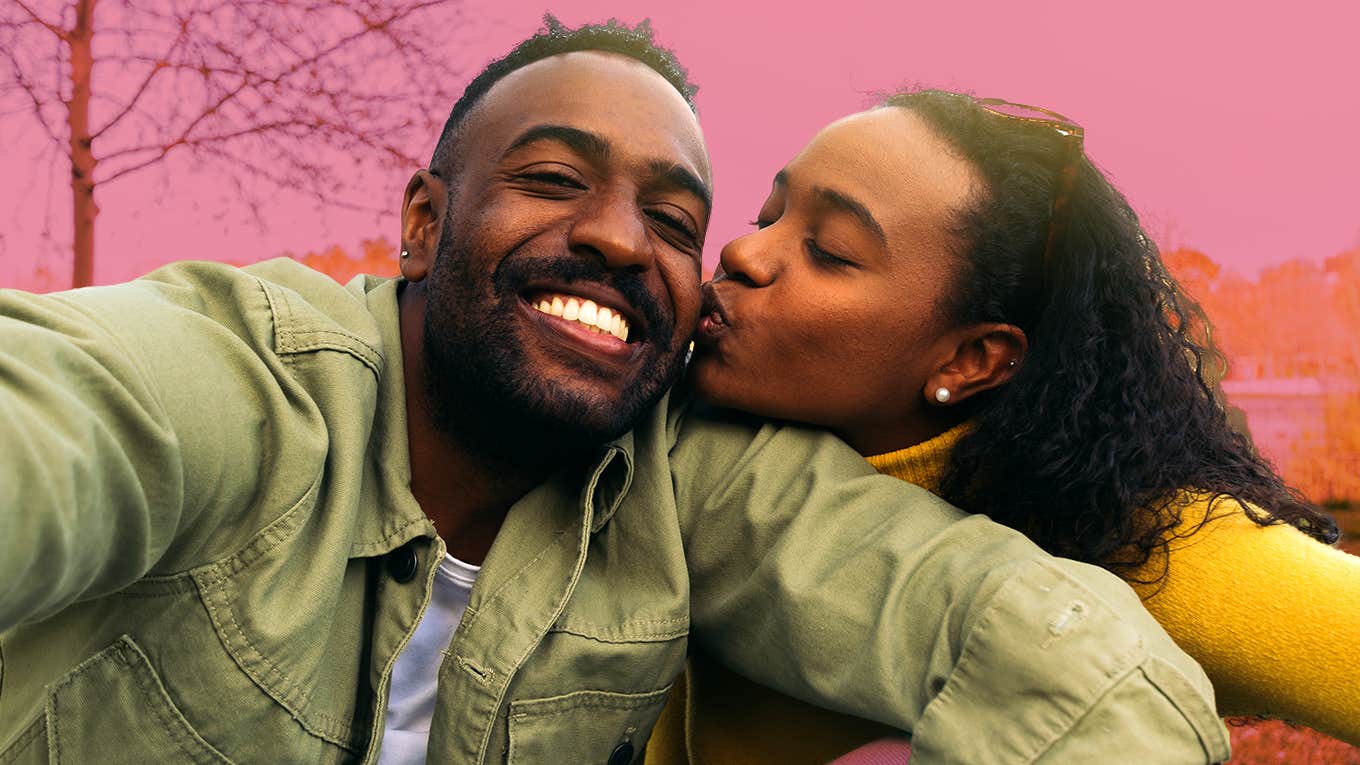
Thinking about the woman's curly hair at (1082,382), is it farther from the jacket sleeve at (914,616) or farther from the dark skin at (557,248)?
the dark skin at (557,248)

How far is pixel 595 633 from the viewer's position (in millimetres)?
1966

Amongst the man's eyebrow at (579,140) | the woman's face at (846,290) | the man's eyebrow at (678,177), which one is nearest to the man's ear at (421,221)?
the man's eyebrow at (579,140)

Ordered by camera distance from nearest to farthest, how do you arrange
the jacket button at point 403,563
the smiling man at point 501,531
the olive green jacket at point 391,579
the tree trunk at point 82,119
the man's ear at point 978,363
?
the olive green jacket at point 391,579, the smiling man at point 501,531, the jacket button at point 403,563, the man's ear at point 978,363, the tree trunk at point 82,119

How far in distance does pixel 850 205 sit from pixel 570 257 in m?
0.61

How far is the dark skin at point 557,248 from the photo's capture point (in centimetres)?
200

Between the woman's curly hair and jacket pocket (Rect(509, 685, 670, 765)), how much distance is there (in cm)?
79

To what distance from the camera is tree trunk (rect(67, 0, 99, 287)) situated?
16.7ft

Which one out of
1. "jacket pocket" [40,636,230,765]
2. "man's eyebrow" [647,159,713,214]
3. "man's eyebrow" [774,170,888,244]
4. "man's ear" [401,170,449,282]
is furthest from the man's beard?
"jacket pocket" [40,636,230,765]

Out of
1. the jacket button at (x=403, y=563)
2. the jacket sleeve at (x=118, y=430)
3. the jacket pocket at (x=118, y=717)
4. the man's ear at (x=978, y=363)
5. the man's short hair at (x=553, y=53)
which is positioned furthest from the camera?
the man's short hair at (x=553, y=53)

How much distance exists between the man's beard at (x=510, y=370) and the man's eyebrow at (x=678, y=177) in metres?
0.25

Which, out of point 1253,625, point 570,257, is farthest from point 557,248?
point 1253,625

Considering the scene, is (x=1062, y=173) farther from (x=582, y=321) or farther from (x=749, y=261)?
(x=582, y=321)

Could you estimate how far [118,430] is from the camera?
123cm

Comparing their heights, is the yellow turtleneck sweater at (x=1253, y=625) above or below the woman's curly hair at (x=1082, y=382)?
below
